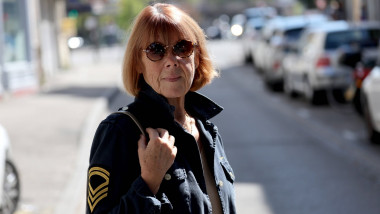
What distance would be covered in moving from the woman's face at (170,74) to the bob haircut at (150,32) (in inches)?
1.1

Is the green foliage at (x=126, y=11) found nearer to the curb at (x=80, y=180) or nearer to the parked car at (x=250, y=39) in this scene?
the parked car at (x=250, y=39)

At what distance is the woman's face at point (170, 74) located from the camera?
2.88 meters

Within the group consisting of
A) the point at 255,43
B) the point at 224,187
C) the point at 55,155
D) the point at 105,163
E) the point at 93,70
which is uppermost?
the point at 105,163

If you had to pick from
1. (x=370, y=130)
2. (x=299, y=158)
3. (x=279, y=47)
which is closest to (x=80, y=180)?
(x=299, y=158)

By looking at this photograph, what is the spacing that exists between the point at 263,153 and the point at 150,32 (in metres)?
9.64

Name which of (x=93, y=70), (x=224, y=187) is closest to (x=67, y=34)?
(x=93, y=70)

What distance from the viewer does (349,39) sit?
17.4 metres

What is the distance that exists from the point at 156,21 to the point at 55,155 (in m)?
9.95

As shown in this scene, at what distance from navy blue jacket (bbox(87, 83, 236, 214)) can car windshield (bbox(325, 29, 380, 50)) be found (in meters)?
14.9

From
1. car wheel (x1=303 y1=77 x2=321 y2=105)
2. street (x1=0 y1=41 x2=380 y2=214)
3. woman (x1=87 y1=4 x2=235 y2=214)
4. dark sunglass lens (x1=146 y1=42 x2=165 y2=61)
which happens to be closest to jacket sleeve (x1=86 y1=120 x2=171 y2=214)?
woman (x1=87 y1=4 x2=235 y2=214)

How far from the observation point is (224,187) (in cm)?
301

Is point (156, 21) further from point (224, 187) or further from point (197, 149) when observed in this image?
point (224, 187)

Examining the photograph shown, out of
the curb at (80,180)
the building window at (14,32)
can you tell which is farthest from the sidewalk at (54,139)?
the building window at (14,32)

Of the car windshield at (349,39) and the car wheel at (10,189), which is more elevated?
the car wheel at (10,189)
